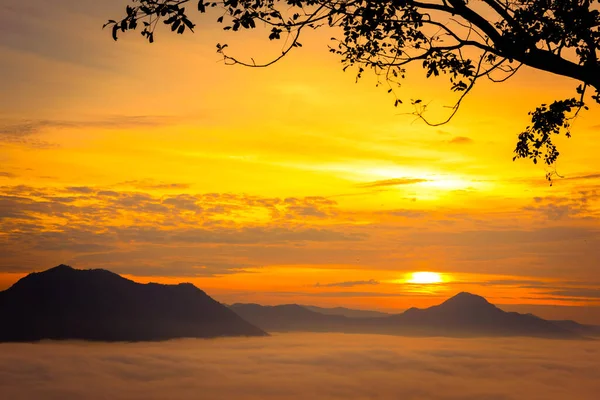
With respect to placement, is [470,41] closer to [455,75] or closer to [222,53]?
[455,75]

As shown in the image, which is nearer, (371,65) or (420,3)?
(420,3)

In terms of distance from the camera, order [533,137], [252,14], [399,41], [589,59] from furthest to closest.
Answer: [533,137] < [399,41] < [252,14] < [589,59]

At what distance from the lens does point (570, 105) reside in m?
16.3

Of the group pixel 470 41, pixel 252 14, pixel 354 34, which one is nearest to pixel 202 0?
pixel 252 14

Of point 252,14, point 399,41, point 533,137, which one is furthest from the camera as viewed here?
point 533,137

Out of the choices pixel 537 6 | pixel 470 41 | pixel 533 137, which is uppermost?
pixel 537 6

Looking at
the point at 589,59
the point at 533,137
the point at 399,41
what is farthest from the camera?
the point at 533,137

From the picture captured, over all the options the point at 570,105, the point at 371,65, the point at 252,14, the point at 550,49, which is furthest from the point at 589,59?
the point at 252,14

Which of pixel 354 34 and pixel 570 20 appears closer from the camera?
pixel 570 20

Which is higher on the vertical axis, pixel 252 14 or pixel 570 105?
pixel 252 14

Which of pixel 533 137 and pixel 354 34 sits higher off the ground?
pixel 354 34

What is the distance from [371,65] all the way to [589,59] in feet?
16.9

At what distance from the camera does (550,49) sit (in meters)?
14.9

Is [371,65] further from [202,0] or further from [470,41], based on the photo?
[202,0]
